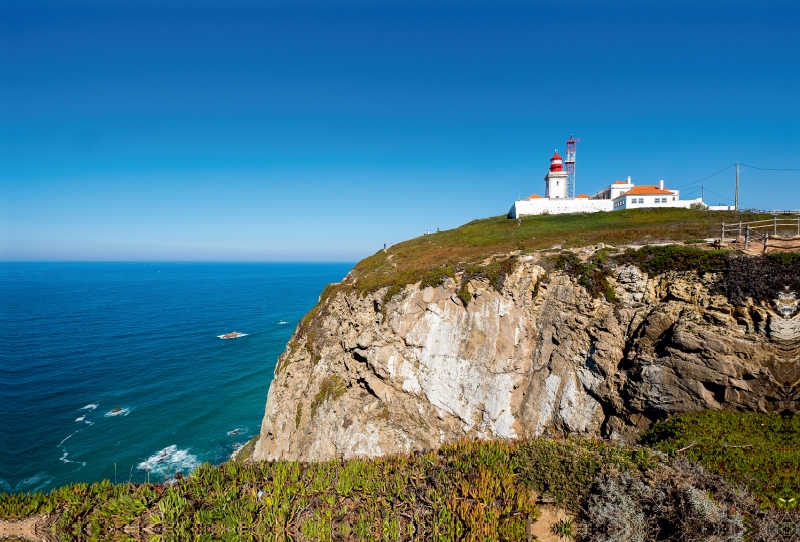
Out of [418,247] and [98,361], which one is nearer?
[418,247]

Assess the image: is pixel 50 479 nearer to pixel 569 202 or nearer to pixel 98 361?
pixel 98 361

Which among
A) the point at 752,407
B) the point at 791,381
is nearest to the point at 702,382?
the point at 752,407

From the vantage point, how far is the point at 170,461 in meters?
27.6

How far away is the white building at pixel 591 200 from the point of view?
46812 mm

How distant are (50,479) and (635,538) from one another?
118 ft

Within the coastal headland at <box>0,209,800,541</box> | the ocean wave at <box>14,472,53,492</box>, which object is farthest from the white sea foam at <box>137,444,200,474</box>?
the ocean wave at <box>14,472,53,492</box>

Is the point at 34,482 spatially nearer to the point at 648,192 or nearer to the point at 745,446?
the point at 745,446

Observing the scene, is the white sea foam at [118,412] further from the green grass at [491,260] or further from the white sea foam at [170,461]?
the green grass at [491,260]

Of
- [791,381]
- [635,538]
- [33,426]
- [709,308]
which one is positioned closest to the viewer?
[635,538]

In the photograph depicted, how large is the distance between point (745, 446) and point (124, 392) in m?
49.5

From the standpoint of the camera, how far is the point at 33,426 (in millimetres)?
30922

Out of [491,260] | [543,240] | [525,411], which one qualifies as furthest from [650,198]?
[525,411]

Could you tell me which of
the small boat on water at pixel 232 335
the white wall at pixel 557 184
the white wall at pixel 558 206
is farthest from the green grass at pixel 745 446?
the small boat on water at pixel 232 335

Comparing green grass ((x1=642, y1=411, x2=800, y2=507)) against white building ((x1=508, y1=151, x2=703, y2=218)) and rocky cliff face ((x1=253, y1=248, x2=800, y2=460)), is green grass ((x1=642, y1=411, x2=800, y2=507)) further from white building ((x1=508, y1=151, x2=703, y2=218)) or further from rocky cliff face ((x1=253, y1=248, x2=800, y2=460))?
white building ((x1=508, y1=151, x2=703, y2=218))
